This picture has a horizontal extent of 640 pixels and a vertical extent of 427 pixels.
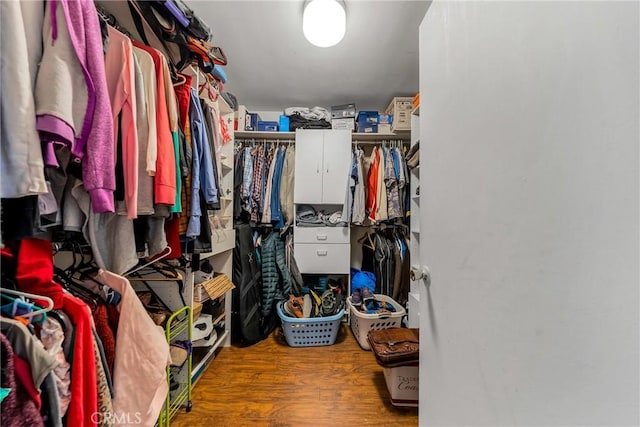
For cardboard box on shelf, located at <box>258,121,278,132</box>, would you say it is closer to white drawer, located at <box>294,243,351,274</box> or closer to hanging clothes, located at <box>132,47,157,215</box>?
white drawer, located at <box>294,243,351,274</box>

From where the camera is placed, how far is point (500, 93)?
0.51m

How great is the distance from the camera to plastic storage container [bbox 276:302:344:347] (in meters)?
1.89

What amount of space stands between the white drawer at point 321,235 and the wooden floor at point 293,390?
34.7 inches

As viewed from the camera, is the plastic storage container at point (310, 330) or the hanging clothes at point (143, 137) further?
the plastic storage container at point (310, 330)

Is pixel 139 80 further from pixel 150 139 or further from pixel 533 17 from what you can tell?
pixel 533 17

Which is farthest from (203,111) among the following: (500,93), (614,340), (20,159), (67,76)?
(614,340)

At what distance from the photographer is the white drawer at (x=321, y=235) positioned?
2.28 metres

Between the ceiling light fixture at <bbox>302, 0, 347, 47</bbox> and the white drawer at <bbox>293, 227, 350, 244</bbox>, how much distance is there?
1440 mm

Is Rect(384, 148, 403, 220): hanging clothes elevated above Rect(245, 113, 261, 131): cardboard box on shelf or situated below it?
below

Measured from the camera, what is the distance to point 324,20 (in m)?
1.37

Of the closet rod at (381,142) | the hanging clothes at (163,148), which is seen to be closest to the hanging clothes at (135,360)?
the hanging clothes at (163,148)

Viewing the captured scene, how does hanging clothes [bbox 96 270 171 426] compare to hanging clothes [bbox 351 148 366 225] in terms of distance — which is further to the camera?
hanging clothes [bbox 351 148 366 225]

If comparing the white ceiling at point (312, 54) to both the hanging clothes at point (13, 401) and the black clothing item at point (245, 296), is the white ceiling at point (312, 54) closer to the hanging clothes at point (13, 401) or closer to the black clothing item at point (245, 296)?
the black clothing item at point (245, 296)

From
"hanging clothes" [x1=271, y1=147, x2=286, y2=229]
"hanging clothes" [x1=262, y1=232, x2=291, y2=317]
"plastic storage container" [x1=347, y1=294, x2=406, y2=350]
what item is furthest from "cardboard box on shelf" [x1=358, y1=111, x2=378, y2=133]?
"plastic storage container" [x1=347, y1=294, x2=406, y2=350]
